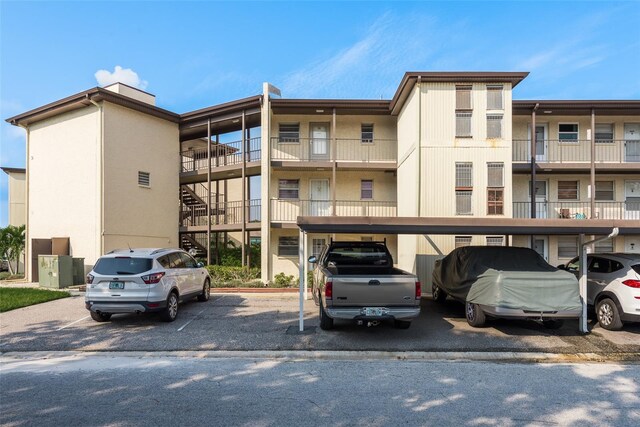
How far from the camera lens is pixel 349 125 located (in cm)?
1722

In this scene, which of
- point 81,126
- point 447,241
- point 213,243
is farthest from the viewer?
point 213,243

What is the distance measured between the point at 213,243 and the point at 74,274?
6752 mm

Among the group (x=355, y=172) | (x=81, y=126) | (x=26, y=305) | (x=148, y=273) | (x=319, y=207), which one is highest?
(x=81, y=126)

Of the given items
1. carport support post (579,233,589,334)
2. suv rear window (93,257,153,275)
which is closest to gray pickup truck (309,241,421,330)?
carport support post (579,233,589,334)

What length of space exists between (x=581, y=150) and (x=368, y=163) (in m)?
9.35

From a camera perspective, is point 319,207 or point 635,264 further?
point 319,207

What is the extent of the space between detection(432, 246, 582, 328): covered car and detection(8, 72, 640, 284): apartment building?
4.17 m

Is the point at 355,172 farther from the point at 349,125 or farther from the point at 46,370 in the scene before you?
the point at 46,370

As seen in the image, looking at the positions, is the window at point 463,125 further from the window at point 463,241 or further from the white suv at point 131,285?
the white suv at point 131,285

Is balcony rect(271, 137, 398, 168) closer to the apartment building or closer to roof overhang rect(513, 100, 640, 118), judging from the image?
the apartment building

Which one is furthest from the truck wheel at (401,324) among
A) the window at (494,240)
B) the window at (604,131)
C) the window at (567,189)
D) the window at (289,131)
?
the window at (604,131)

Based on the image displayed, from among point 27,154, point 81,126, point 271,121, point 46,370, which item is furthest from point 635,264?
point 27,154

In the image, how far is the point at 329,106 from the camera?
16.1 m

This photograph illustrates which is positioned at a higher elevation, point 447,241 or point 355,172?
point 355,172
